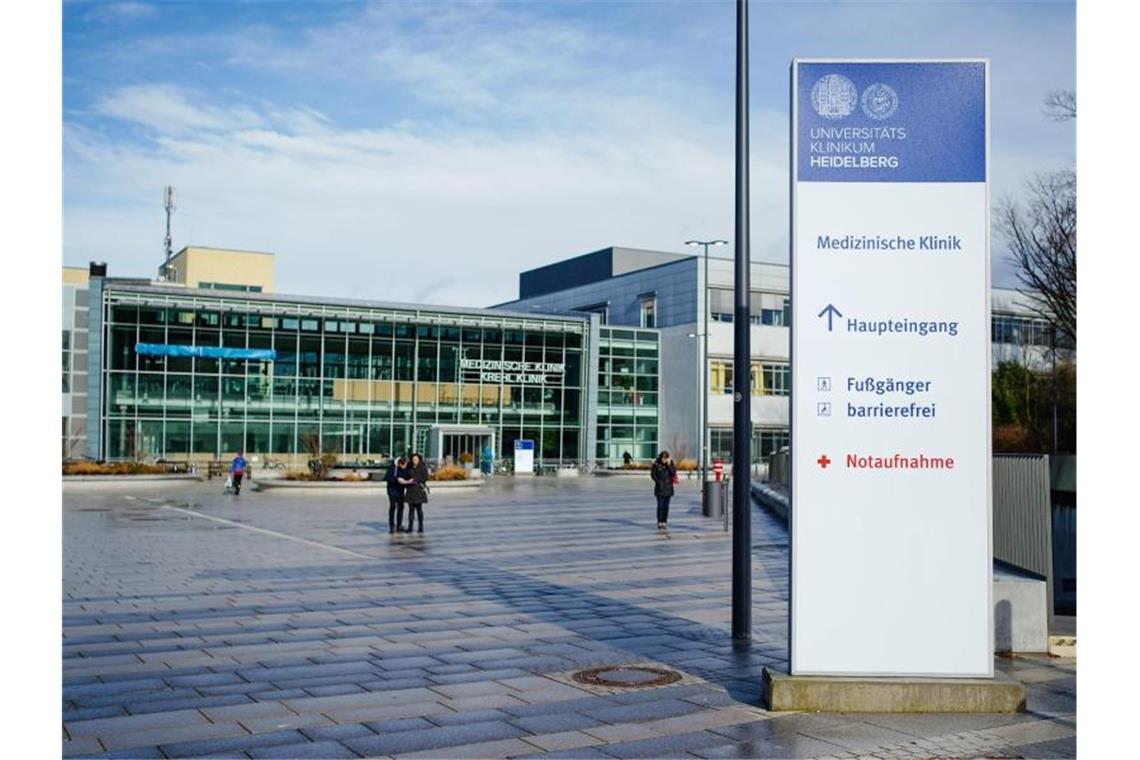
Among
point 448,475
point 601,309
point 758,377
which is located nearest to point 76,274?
point 601,309

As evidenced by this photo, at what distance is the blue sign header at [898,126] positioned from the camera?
846 cm

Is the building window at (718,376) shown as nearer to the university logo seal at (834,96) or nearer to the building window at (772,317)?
the building window at (772,317)

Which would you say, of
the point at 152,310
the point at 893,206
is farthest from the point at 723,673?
the point at 152,310

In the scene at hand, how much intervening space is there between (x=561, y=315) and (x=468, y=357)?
6986 mm

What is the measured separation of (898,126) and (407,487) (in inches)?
664

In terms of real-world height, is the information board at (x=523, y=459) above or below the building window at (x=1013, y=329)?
below

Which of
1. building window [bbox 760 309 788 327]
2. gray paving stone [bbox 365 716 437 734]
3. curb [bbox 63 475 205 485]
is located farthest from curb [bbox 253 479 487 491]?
building window [bbox 760 309 788 327]

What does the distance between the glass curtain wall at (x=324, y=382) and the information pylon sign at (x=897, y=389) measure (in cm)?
4567

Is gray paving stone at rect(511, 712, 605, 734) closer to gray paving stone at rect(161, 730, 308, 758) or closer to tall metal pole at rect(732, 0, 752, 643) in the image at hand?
gray paving stone at rect(161, 730, 308, 758)

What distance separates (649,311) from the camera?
80.9 meters

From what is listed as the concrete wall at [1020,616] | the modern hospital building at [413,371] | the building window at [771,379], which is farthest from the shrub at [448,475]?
the building window at [771,379]

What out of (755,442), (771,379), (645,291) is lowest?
(755,442)

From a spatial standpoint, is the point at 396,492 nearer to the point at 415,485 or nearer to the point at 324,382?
the point at 415,485

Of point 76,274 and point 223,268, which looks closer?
point 76,274
